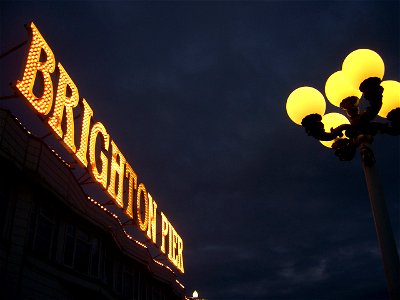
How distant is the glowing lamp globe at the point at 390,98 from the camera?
5777 millimetres

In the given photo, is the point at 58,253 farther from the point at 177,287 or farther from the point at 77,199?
the point at 177,287

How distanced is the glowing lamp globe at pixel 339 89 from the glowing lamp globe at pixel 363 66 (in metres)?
0.36

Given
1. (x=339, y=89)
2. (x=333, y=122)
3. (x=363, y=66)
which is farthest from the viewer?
(x=333, y=122)

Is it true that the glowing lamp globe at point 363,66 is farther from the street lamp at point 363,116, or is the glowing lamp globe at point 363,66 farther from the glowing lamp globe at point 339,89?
the glowing lamp globe at point 339,89

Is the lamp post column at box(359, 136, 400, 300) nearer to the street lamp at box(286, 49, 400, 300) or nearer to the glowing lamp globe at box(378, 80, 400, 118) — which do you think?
the street lamp at box(286, 49, 400, 300)

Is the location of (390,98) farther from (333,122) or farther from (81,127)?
(81,127)

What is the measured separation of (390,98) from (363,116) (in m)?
0.72

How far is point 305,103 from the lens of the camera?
5.89 metres

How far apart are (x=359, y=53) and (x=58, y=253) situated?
11.3 metres

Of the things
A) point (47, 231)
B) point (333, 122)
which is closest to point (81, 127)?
point (47, 231)

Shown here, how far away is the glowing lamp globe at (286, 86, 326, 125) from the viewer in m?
5.87

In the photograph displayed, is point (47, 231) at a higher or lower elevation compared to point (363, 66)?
higher

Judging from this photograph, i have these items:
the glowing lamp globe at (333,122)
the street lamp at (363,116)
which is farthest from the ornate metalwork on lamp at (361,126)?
the glowing lamp globe at (333,122)

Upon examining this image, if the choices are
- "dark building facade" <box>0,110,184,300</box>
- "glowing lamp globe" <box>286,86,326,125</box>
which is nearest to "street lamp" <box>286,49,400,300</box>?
"glowing lamp globe" <box>286,86,326,125</box>
